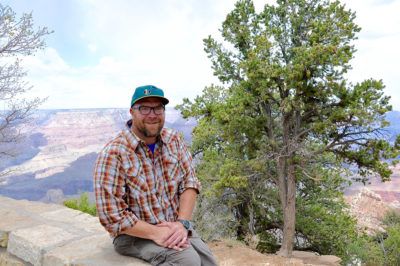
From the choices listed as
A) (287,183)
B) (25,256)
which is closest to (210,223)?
(287,183)

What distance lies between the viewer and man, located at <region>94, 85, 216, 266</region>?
2.58m

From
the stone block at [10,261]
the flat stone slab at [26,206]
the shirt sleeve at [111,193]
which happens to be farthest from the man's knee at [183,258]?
the flat stone slab at [26,206]

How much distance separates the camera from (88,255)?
2801 mm

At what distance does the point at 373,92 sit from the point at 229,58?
19.8 feet

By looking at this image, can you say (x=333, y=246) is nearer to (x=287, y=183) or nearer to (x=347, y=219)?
(x=347, y=219)

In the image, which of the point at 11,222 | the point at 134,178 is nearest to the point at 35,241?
the point at 11,222

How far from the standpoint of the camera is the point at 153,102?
282cm

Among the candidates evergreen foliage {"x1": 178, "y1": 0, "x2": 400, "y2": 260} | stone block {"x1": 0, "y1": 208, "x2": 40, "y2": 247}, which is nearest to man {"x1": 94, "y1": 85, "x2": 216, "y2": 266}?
stone block {"x1": 0, "y1": 208, "x2": 40, "y2": 247}

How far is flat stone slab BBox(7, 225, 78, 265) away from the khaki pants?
0.63 metres

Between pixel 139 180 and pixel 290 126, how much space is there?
1444cm

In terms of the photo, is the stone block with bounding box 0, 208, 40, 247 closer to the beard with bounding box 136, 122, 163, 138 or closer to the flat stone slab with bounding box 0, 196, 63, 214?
the flat stone slab with bounding box 0, 196, 63, 214

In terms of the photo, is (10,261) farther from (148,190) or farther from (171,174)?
(171,174)

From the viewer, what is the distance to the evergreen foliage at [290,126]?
45.3ft

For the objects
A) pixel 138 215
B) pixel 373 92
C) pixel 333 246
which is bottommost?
pixel 333 246
